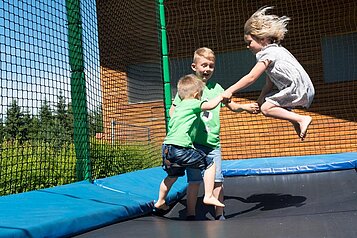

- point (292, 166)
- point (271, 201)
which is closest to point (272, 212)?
point (271, 201)

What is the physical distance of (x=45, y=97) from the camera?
2.95 m

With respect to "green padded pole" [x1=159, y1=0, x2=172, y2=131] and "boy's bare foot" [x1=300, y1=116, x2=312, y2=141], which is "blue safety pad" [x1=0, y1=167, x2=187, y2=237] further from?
"green padded pole" [x1=159, y1=0, x2=172, y2=131]

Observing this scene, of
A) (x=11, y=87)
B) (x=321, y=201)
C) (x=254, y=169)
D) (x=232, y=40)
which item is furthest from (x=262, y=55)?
(x=232, y=40)

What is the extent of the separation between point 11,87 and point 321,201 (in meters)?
1.92

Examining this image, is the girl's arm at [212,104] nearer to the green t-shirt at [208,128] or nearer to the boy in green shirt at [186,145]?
the boy in green shirt at [186,145]

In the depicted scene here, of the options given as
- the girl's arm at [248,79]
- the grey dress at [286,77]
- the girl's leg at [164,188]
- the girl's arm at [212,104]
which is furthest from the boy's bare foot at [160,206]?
the grey dress at [286,77]

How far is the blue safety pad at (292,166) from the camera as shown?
11.0 ft

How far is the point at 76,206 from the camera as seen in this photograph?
209 cm

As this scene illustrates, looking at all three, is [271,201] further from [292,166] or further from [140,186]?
[140,186]

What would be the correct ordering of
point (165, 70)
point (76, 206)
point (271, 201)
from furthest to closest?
point (165, 70) → point (271, 201) → point (76, 206)

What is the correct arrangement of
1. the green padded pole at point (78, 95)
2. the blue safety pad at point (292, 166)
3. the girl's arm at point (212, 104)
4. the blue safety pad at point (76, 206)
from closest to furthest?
the blue safety pad at point (76, 206), the girl's arm at point (212, 104), the green padded pole at point (78, 95), the blue safety pad at point (292, 166)

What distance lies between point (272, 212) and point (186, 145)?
2.12 feet

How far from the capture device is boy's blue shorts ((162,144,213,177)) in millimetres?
2379

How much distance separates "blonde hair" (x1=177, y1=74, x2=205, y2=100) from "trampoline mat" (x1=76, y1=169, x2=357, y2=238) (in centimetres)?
68
